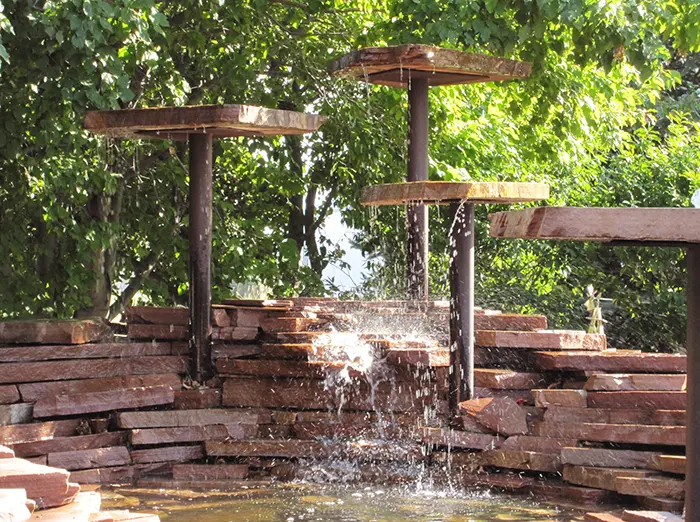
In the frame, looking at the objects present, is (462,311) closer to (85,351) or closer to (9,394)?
(85,351)

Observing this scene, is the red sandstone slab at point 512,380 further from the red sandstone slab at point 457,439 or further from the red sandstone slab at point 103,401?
the red sandstone slab at point 103,401

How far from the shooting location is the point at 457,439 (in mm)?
6422

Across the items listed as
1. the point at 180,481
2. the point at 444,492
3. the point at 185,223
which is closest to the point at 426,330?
the point at 444,492

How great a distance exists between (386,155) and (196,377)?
437 centimetres

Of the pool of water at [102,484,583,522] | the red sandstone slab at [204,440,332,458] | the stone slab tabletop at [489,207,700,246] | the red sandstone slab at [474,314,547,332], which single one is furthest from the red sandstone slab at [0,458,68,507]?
the red sandstone slab at [474,314,547,332]

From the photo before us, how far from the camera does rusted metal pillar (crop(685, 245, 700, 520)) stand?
3340 mm

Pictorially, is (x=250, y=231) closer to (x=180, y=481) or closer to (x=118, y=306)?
(x=118, y=306)

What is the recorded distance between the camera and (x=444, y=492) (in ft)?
20.2

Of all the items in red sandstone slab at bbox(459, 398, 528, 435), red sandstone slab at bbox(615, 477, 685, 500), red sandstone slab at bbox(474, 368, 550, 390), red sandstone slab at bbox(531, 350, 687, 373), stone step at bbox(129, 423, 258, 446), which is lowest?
red sandstone slab at bbox(615, 477, 685, 500)

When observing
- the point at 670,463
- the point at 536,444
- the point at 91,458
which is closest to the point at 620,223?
the point at 670,463

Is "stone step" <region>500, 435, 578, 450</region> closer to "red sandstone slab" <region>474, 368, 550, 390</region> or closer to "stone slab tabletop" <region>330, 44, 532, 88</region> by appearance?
"red sandstone slab" <region>474, 368, 550, 390</region>

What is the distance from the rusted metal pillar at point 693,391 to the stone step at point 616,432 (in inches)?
94.0

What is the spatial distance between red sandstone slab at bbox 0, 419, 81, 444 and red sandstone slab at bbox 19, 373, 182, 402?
198 mm

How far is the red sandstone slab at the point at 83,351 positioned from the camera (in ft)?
21.8
